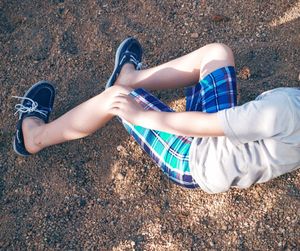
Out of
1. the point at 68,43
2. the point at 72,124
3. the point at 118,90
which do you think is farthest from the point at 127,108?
the point at 68,43

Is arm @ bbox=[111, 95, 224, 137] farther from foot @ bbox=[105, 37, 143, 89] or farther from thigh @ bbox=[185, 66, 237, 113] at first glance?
foot @ bbox=[105, 37, 143, 89]

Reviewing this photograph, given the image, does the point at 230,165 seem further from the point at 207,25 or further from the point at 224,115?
the point at 207,25

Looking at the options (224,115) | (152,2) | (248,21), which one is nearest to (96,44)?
(152,2)

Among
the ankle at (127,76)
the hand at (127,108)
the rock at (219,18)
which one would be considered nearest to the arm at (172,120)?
the hand at (127,108)

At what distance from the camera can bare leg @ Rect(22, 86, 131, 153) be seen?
1961mm

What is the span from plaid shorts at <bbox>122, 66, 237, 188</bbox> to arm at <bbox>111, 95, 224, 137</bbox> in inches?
5.1

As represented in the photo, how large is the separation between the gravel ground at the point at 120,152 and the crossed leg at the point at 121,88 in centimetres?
16

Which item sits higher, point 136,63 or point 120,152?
point 136,63

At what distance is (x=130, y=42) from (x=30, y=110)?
62cm

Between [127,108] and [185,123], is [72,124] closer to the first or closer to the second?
[127,108]

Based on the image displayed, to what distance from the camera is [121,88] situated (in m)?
1.96

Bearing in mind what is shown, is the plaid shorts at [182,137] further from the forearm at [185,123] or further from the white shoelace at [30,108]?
the white shoelace at [30,108]

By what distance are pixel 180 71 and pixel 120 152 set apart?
500 mm

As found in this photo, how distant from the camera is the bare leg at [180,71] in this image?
1.97 m
